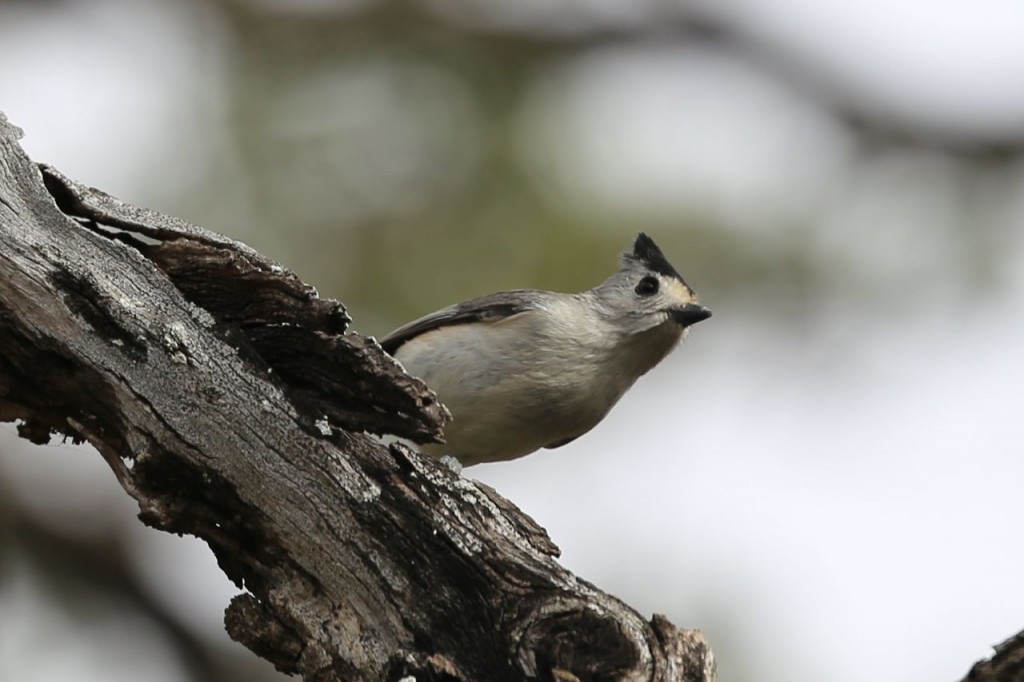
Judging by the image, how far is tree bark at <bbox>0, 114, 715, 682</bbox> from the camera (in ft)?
8.41

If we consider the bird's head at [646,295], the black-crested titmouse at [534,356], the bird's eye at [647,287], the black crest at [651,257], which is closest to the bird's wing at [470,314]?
the black-crested titmouse at [534,356]

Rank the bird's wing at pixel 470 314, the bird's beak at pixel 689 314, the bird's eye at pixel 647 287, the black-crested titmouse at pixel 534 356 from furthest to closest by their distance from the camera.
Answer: the bird's eye at pixel 647 287 < the bird's beak at pixel 689 314 < the bird's wing at pixel 470 314 < the black-crested titmouse at pixel 534 356

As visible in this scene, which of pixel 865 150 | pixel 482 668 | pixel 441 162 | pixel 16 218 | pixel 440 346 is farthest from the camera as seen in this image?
pixel 865 150

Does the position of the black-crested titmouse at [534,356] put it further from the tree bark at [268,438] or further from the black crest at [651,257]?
the tree bark at [268,438]

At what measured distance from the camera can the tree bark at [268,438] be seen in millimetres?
2564

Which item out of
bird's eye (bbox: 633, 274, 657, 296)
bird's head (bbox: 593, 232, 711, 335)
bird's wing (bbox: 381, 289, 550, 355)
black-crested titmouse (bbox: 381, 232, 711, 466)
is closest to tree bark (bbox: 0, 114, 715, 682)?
black-crested titmouse (bbox: 381, 232, 711, 466)

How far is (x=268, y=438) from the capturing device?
2641 mm

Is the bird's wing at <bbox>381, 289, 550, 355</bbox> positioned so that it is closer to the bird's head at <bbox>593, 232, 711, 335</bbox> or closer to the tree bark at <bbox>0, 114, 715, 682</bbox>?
the bird's head at <bbox>593, 232, 711, 335</bbox>

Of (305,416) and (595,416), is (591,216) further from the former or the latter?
(305,416)

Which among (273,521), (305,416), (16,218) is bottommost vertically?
(273,521)

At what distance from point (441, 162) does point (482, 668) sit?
11.1 ft

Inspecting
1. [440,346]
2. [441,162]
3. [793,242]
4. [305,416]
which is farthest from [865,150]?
[305,416]

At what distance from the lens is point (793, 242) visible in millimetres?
6238

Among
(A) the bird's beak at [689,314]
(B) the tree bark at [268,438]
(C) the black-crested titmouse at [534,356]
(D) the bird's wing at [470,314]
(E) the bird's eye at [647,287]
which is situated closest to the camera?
(B) the tree bark at [268,438]
